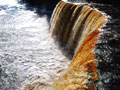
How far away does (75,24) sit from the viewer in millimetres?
6867

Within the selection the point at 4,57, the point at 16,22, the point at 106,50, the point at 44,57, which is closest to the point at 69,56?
the point at 44,57

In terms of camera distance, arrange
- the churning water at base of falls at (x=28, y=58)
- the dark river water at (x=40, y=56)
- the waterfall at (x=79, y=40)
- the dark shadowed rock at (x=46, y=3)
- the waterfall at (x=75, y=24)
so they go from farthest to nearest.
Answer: the dark shadowed rock at (x=46, y=3) < the waterfall at (x=75, y=24) < the churning water at base of falls at (x=28, y=58) < the dark river water at (x=40, y=56) < the waterfall at (x=79, y=40)

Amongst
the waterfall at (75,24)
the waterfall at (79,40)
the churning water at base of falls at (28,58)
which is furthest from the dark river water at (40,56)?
the waterfall at (75,24)

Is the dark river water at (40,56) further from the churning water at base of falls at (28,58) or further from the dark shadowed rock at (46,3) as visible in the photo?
the dark shadowed rock at (46,3)

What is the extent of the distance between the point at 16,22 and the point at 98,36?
9414mm

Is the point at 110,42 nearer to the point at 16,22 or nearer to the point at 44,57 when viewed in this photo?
the point at 44,57

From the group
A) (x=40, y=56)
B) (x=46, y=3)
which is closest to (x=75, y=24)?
(x=40, y=56)

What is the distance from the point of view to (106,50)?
3.25m

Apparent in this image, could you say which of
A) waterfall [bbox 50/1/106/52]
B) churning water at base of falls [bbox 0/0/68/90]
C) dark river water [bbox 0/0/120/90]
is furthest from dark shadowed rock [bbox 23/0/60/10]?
waterfall [bbox 50/1/106/52]

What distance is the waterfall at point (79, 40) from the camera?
2716 mm

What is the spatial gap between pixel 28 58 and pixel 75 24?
2.61 meters

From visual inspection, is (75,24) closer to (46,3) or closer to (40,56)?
(40,56)

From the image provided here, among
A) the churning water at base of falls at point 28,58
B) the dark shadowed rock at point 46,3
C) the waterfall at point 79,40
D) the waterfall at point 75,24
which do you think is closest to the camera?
the waterfall at point 79,40

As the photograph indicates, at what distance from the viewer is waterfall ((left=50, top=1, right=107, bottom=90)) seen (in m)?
2.72
